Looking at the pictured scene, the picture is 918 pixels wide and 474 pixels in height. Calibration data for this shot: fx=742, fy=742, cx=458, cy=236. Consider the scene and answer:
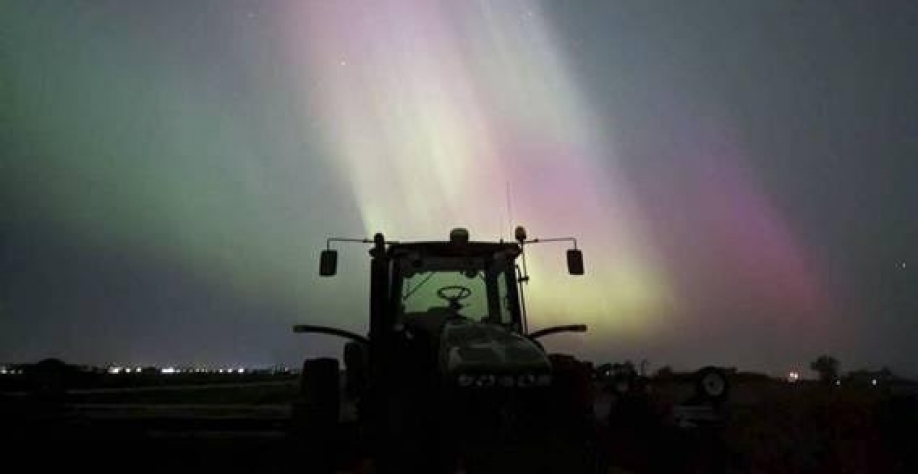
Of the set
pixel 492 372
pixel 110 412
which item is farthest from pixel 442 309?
pixel 110 412

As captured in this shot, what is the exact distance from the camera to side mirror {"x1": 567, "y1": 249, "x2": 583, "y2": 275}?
31.1 feet

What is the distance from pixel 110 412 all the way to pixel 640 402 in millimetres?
6914

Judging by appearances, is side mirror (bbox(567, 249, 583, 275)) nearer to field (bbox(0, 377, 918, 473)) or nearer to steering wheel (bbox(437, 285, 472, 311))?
steering wheel (bbox(437, 285, 472, 311))

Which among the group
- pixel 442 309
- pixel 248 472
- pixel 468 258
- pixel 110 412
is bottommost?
pixel 248 472

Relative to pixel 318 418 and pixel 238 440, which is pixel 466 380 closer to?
pixel 318 418

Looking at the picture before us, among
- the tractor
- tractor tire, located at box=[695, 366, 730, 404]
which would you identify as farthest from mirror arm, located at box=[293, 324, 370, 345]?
tractor tire, located at box=[695, 366, 730, 404]

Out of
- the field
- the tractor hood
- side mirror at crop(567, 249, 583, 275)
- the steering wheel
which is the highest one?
side mirror at crop(567, 249, 583, 275)

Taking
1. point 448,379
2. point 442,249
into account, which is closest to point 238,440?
point 442,249

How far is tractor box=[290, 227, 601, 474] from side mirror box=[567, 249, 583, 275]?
1cm

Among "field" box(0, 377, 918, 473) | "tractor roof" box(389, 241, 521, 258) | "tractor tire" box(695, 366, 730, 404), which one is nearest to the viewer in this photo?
"field" box(0, 377, 918, 473)

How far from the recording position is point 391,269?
9234mm

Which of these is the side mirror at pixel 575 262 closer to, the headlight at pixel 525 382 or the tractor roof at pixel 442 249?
the tractor roof at pixel 442 249

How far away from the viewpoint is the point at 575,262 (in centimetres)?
951

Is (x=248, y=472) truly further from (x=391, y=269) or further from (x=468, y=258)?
(x=468, y=258)
